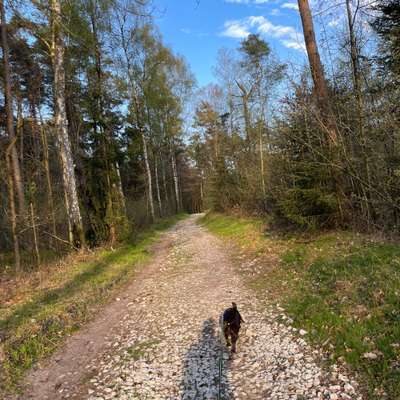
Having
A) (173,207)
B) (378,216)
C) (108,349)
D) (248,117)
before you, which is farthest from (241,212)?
(173,207)

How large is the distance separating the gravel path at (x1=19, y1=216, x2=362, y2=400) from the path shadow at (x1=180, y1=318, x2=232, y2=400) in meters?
0.01

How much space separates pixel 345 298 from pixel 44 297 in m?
6.48

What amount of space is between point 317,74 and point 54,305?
886 centimetres

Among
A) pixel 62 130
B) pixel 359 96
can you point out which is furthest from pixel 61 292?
pixel 359 96

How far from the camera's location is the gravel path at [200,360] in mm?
3482

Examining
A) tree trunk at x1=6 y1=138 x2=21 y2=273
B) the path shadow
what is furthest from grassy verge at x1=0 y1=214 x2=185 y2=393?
the path shadow

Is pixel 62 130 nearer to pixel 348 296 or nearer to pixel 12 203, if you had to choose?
pixel 12 203

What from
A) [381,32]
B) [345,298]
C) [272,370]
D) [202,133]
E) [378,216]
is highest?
[202,133]

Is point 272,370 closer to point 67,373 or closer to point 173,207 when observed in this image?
point 67,373

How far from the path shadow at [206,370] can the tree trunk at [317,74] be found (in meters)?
5.53

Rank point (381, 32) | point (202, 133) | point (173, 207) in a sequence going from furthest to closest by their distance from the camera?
point (173, 207) → point (202, 133) → point (381, 32)

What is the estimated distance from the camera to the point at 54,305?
21.5 ft

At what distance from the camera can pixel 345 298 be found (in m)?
4.88

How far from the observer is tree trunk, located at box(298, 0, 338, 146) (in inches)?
305
